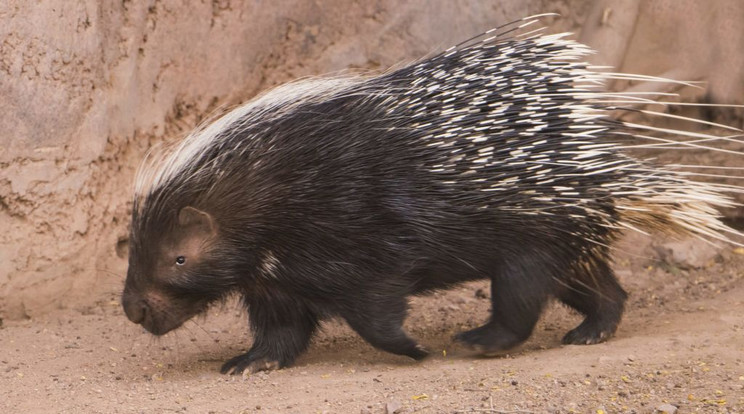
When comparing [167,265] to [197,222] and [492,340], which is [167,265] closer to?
[197,222]

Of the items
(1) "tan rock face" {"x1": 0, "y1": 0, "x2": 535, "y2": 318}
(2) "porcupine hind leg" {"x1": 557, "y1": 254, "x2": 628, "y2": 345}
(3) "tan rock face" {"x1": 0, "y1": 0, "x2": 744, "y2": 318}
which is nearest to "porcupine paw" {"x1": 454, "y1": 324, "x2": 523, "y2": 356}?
(2) "porcupine hind leg" {"x1": 557, "y1": 254, "x2": 628, "y2": 345}

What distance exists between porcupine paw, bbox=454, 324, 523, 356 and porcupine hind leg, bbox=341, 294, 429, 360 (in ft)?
0.78

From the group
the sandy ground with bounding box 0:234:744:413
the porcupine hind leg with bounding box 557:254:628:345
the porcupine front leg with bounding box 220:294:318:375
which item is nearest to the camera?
the sandy ground with bounding box 0:234:744:413

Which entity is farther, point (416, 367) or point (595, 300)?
point (595, 300)

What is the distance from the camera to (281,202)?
3781 millimetres

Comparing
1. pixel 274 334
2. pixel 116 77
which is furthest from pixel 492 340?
pixel 116 77

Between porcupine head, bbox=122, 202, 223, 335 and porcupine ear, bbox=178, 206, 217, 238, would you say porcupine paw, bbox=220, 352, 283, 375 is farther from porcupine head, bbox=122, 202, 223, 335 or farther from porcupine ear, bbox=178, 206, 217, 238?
porcupine ear, bbox=178, 206, 217, 238

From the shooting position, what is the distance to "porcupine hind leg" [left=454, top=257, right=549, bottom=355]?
3.83 meters

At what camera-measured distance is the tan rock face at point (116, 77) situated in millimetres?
4391

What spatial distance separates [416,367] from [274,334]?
1.93ft

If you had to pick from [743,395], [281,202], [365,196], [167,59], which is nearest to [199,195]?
[281,202]

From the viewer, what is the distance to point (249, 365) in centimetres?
393

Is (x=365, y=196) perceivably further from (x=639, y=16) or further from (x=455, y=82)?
(x=639, y=16)

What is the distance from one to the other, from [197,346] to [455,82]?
1.66 m
